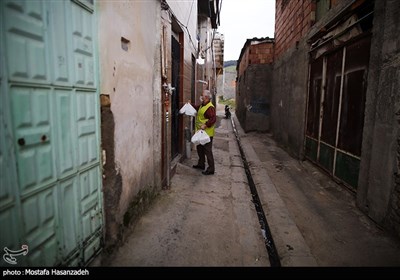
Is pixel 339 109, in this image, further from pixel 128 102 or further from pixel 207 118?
pixel 128 102

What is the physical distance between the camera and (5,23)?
139cm

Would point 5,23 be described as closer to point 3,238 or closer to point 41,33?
point 41,33

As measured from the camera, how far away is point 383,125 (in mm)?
3199

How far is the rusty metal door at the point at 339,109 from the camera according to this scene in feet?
13.6

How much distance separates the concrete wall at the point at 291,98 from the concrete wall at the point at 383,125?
326 cm

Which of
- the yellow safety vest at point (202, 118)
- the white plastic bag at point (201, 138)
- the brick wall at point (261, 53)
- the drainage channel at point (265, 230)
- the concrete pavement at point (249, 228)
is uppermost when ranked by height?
the brick wall at point (261, 53)

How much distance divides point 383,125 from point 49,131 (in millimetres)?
3625

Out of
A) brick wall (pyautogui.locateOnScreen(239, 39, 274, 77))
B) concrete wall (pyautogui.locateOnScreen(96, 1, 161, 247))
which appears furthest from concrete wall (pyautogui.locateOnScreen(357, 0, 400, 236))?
brick wall (pyautogui.locateOnScreen(239, 39, 274, 77))

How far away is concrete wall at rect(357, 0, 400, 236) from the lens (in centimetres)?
297

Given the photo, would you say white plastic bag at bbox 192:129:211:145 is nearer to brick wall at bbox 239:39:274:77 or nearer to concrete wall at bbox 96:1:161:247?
concrete wall at bbox 96:1:161:247

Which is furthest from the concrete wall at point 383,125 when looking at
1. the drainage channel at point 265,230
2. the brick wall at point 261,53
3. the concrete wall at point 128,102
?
the brick wall at point 261,53

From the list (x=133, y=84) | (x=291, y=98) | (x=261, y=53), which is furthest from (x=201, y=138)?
(x=261, y=53)

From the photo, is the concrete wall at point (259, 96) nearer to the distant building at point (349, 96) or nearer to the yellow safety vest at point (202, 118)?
the distant building at point (349, 96)
